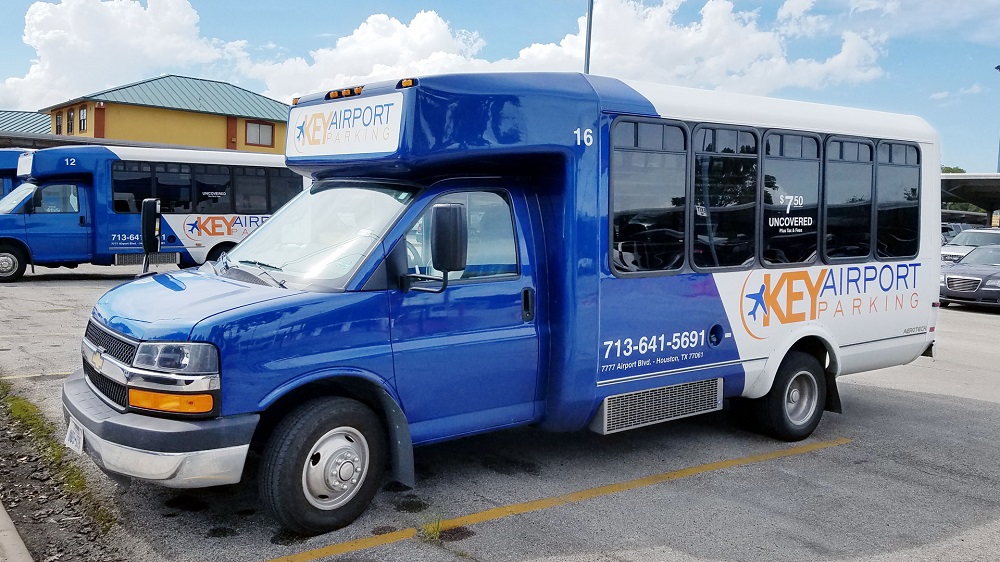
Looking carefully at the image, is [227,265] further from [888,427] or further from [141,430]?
[888,427]

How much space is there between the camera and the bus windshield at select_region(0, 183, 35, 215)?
17.6 meters

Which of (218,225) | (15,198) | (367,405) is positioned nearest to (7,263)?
(15,198)

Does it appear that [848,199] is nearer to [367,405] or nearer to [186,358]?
[367,405]

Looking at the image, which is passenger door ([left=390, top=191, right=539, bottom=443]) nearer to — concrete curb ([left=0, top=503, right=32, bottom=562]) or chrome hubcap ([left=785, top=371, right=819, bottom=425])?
concrete curb ([left=0, top=503, right=32, bottom=562])

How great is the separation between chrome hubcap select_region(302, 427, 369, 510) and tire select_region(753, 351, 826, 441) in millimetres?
3537

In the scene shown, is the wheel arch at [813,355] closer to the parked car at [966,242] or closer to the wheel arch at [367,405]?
the wheel arch at [367,405]

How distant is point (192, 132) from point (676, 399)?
153 ft

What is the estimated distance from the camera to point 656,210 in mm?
A: 6059

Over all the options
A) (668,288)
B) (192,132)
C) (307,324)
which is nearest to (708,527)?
(668,288)

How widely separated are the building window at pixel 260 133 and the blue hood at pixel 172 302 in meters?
47.3

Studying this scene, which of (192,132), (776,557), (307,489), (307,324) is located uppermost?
(192,132)

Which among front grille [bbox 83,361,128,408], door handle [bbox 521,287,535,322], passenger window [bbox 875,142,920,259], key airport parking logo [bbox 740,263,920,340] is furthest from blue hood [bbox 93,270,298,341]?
passenger window [bbox 875,142,920,259]

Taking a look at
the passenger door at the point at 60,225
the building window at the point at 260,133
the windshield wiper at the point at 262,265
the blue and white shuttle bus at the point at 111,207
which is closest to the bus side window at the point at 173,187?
the blue and white shuttle bus at the point at 111,207

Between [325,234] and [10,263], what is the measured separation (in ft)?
49.9
